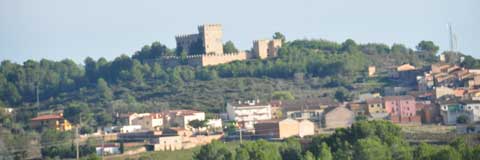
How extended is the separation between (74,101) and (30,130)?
839cm

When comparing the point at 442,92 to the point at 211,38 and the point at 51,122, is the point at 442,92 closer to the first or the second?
the point at 51,122

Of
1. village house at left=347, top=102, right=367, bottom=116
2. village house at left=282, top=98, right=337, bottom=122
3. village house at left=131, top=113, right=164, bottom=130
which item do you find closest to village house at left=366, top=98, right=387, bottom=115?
village house at left=347, top=102, right=367, bottom=116

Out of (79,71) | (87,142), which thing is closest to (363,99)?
(87,142)

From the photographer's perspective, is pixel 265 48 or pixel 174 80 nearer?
pixel 174 80

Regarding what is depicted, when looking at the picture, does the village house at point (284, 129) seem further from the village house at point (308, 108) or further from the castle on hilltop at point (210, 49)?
the castle on hilltop at point (210, 49)

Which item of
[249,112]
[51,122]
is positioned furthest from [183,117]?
[51,122]

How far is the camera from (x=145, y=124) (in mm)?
54688

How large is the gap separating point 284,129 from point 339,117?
3.24 meters

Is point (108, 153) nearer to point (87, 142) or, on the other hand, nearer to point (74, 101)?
point (87, 142)

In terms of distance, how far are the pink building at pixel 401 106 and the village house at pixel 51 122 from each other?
36.6ft

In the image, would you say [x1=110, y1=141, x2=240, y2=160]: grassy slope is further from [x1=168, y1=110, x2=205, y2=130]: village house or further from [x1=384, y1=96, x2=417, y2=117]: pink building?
[x1=384, y1=96, x2=417, y2=117]: pink building

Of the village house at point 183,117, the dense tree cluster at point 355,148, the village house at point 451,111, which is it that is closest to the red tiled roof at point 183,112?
the village house at point 183,117

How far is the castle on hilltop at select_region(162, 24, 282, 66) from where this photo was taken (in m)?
68.6

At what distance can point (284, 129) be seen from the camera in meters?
48.8
